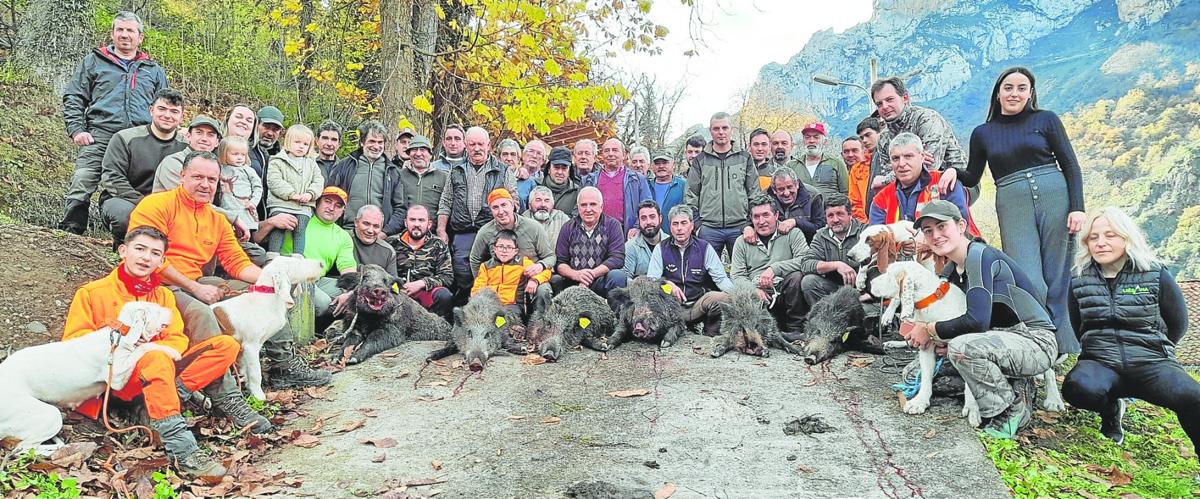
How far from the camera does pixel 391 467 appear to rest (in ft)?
12.8

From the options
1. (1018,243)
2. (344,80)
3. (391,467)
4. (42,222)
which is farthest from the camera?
(344,80)

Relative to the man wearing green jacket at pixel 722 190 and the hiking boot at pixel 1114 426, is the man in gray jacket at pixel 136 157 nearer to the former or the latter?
the man wearing green jacket at pixel 722 190

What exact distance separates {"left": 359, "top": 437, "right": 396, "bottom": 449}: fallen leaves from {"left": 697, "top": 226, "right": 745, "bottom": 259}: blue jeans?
407 centimetres

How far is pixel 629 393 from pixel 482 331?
1.53 meters

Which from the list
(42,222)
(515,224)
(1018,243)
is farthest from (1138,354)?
(42,222)

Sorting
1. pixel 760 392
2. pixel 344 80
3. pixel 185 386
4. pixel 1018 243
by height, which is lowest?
pixel 760 392

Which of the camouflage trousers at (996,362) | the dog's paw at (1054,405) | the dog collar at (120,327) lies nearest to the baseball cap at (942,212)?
the camouflage trousers at (996,362)

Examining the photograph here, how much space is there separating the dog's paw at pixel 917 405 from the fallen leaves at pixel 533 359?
275cm

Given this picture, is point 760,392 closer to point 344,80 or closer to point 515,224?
point 515,224

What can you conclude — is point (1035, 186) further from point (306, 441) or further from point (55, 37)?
point (55, 37)

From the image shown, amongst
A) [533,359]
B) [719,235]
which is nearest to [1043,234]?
[719,235]

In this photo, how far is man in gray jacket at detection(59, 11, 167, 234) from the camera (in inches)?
234

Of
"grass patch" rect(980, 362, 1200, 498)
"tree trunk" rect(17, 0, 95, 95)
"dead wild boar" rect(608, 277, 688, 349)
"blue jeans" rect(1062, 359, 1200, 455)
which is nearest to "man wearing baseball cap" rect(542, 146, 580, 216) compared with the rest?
"dead wild boar" rect(608, 277, 688, 349)

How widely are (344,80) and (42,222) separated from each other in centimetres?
550
